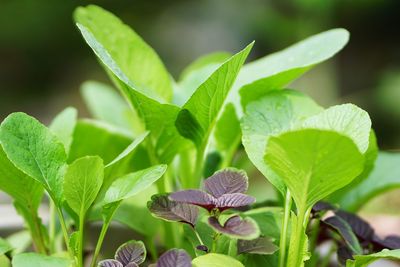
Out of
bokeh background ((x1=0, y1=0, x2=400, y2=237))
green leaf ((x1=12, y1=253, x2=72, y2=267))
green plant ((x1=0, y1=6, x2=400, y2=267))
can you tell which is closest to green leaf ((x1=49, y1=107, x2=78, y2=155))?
green plant ((x1=0, y1=6, x2=400, y2=267))

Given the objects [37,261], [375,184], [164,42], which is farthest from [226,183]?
[164,42]

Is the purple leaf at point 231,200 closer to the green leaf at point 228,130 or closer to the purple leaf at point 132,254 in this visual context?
the purple leaf at point 132,254

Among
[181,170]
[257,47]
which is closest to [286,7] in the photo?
[257,47]

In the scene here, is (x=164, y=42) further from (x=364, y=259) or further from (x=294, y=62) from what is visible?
(x=364, y=259)

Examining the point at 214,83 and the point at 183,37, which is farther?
the point at 183,37

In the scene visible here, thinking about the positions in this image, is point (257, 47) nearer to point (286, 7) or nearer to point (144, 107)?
point (286, 7)
